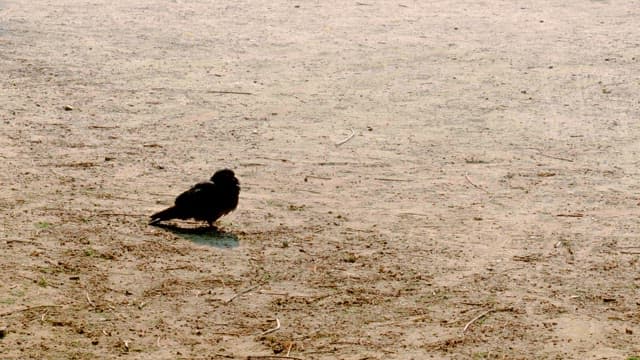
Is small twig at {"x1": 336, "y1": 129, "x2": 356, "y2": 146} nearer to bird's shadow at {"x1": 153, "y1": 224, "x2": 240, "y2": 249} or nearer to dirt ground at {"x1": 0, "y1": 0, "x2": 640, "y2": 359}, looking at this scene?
dirt ground at {"x1": 0, "y1": 0, "x2": 640, "y2": 359}

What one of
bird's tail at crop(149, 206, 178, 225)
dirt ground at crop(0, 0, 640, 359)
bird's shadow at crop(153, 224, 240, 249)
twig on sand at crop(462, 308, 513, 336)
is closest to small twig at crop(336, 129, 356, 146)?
dirt ground at crop(0, 0, 640, 359)

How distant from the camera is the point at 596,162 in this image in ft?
28.4

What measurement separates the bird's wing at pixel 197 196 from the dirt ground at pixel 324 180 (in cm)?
20

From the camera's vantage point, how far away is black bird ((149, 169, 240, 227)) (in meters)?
7.18

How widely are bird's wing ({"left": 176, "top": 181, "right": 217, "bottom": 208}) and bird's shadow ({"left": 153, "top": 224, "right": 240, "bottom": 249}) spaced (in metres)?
0.19

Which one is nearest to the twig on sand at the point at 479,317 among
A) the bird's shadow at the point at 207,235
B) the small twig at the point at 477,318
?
the small twig at the point at 477,318

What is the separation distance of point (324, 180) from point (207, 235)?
1240 millimetres

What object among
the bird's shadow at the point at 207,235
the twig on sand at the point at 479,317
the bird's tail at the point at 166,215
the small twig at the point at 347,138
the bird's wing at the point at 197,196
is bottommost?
the small twig at the point at 347,138

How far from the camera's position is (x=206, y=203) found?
7.14 m

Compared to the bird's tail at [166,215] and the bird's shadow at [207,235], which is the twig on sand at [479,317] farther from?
the bird's tail at [166,215]

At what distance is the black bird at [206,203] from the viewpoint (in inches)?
283

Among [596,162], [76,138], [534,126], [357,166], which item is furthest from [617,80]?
[76,138]

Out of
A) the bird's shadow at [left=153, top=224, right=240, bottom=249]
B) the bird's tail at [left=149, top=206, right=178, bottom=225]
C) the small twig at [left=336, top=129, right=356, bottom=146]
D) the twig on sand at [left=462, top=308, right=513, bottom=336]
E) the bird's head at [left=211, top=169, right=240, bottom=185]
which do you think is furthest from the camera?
the small twig at [left=336, top=129, right=356, bottom=146]

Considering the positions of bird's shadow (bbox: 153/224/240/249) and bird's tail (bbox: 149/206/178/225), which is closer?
bird's shadow (bbox: 153/224/240/249)
